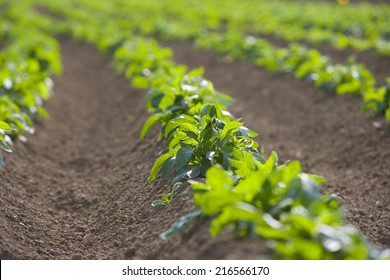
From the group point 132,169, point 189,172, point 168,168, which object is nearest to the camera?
point 189,172

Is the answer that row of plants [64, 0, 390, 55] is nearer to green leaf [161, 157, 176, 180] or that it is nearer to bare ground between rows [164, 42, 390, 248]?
bare ground between rows [164, 42, 390, 248]

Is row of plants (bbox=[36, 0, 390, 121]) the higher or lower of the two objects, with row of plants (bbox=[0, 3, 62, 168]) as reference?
lower

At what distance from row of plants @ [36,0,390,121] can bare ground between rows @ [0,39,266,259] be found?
3.01 m

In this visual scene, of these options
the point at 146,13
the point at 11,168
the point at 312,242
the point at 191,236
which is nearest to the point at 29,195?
the point at 11,168

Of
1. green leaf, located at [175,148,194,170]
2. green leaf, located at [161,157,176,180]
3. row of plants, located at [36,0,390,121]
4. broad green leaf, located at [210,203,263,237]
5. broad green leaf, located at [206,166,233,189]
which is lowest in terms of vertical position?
row of plants, located at [36,0,390,121]

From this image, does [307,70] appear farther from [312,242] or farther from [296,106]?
[312,242]

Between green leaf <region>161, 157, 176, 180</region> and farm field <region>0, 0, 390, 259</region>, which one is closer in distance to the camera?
farm field <region>0, 0, 390, 259</region>

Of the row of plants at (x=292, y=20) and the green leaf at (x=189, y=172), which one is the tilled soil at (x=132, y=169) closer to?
the green leaf at (x=189, y=172)

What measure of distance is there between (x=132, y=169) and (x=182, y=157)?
4.89ft

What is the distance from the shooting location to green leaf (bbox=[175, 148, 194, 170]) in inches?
165

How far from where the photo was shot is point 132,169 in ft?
18.4

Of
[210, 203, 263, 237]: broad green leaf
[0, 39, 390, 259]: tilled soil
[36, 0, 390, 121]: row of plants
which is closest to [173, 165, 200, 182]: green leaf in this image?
[0, 39, 390, 259]: tilled soil

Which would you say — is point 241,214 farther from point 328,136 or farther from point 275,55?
point 275,55

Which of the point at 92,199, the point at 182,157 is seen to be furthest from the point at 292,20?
the point at 182,157
